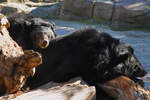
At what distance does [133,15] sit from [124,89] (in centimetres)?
797

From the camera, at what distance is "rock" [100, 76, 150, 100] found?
2.15 metres

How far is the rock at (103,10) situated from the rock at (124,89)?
885cm

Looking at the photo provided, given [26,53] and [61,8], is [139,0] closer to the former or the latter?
[61,8]

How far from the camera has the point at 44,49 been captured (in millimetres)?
3072

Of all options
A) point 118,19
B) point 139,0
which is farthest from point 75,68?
point 139,0

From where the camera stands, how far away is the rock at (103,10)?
1109cm

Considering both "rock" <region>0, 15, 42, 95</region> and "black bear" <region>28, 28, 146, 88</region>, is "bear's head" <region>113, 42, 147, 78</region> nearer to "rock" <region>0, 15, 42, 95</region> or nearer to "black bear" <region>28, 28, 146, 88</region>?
"black bear" <region>28, 28, 146, 88</region>

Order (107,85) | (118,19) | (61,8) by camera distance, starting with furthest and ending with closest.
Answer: (61,8) → (118,19) → (107,85)

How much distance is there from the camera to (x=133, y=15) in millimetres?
9883

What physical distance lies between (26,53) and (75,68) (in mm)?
774

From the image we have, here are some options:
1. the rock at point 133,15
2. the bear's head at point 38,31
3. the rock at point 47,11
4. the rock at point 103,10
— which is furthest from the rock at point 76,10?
the bear's head at point 38,31

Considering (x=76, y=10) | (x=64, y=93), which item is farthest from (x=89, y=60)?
(x=76, y=10)

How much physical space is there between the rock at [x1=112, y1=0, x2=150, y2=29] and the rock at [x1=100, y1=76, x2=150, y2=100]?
7.69 m

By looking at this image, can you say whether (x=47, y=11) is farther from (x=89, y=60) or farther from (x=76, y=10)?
(x=89, y=60)
